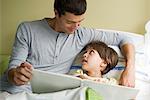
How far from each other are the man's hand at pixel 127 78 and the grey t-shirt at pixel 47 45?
223 millimetres

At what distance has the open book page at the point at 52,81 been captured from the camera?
1044 millimetres

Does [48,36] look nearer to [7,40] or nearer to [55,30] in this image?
[55,30]

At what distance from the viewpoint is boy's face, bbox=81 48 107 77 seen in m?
1.34

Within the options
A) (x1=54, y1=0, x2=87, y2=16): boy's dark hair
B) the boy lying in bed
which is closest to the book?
Result: the boy lying in bed

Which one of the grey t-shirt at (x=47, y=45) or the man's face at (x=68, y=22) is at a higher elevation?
the man's face at (x=68, y=22)

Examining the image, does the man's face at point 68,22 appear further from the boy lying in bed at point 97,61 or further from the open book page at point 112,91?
the open book page at point 112,91

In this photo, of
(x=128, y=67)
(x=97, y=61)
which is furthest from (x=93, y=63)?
(x=128, y=67)

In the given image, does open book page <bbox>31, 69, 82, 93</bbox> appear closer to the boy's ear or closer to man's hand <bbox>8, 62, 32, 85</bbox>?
man's hand <bbox>8, 62, 32, 85</bbox>

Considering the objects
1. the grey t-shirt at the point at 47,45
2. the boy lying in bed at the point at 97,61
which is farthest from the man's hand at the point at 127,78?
the grey t-shirt at the point at 47,45

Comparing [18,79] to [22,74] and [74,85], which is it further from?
[74,85]

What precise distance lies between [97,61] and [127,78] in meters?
0.18

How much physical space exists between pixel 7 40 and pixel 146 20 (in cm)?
97

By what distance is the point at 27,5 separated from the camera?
1894 mm

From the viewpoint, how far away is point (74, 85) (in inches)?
42.0
